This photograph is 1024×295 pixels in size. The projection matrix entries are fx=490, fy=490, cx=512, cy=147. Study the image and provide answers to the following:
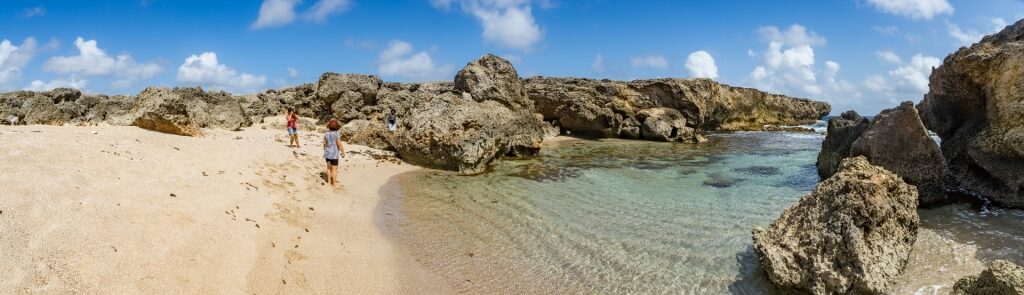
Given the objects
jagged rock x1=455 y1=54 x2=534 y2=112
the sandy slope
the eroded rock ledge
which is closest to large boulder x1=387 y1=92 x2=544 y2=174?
the eroded rock ledge

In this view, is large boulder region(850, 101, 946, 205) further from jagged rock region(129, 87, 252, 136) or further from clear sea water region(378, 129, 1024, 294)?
jagged rock region(129, 87, 252, 136)

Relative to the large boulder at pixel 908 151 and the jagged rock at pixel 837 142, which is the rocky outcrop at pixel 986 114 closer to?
the large boulder at pixel 908 151

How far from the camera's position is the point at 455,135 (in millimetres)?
17109

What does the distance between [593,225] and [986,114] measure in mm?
9186

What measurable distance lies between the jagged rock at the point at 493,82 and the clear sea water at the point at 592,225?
6393mm

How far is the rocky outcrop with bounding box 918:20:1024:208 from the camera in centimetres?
962

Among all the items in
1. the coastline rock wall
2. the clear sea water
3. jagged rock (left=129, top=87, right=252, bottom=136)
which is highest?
jagged rock (left=129, top=87, right=252, bottom=136)

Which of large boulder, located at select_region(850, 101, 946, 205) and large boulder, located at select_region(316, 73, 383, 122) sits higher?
large boulder, located at select_region(316, 73, 383, 122)

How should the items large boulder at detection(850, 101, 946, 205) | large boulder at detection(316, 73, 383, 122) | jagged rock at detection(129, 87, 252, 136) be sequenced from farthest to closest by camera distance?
large boulder at detection(316, 73, 383, 122) < jagged rock at detection(129, 87, 252, 136) < large boulder at detection(850, 101, 946, 205)

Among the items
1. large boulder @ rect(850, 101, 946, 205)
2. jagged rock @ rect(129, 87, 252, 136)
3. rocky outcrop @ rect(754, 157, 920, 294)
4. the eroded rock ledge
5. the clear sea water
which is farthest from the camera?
the eroded rock ledge

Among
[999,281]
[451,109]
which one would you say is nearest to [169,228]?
[999,281]

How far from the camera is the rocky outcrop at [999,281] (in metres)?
4.69

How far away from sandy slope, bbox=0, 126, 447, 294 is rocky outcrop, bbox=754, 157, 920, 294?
→ 16.1 feet

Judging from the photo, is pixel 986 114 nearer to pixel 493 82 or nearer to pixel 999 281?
pixel 999 281
